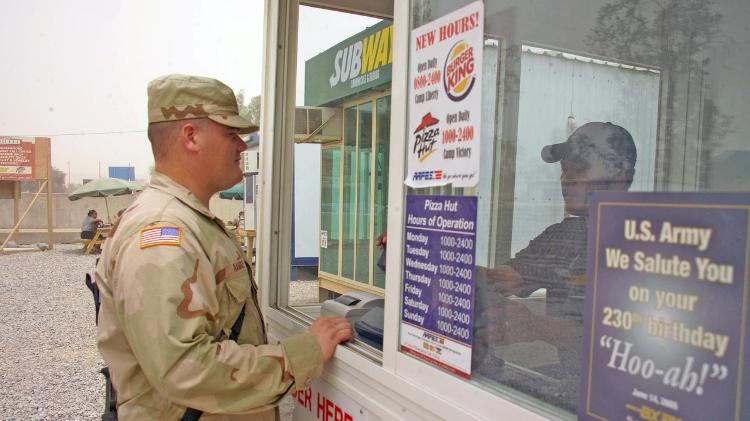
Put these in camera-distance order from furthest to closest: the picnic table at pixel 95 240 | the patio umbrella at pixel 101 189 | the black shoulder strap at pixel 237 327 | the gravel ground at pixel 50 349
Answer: the patio umbrella at pixel 101 189 → the picnic table at pixel 95 240 → the gravel ground at pixel 50 349 → the black shoulder strap at pixel 237 327

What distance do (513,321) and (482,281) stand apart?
4.5 inches

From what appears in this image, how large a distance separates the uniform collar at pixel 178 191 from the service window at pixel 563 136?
0.69m

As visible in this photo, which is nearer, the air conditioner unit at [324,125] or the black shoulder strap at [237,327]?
the black shoulder strap at [237,327]

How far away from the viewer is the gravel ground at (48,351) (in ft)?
17.2

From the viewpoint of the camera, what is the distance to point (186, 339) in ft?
4.73

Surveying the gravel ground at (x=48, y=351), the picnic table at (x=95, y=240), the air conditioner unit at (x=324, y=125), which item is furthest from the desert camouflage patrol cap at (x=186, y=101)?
the picnic table at (x=95, y=240)

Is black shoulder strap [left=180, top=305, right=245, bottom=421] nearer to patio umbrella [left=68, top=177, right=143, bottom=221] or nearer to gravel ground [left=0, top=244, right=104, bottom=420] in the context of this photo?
gravel ground [left=0, top=244, right=104, bottom=420]

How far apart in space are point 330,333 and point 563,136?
36.8 inches

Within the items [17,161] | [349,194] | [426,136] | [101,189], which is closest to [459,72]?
[426,136]

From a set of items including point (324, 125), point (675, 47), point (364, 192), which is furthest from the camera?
point (364, 192)

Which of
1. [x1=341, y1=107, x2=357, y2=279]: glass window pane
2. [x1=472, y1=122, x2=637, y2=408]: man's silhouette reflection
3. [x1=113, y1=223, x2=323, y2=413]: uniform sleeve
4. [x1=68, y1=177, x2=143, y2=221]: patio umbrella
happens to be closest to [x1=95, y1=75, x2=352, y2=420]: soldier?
[x1=113, y1=223, x2=323, y2=413]: uniform sleeve

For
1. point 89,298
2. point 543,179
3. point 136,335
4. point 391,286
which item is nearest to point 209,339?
point 136,335

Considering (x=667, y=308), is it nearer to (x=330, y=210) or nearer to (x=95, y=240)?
(x=330, y=210)

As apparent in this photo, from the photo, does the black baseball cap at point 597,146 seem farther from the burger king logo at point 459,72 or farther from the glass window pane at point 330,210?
the glass window pane at point 330,210
